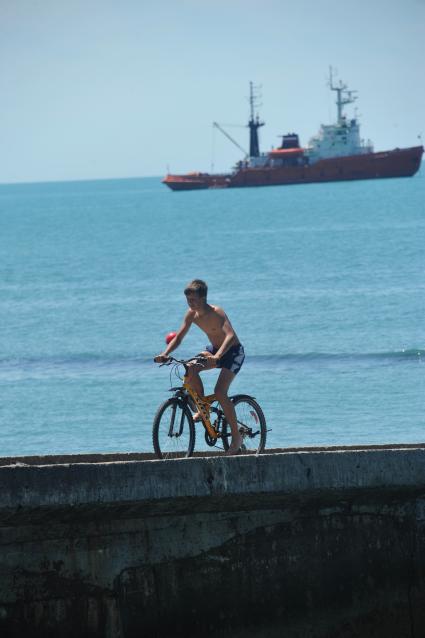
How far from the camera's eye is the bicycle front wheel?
8.79 m

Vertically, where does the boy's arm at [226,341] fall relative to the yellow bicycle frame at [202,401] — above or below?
above

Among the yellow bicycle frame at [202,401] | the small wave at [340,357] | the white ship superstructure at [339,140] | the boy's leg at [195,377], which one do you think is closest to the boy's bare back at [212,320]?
the boy's leg at [195,377]

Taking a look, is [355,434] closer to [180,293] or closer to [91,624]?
[91,624]

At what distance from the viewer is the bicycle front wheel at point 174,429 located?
346 inches

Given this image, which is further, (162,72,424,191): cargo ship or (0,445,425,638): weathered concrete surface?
(162,72,424,191): cargo ship

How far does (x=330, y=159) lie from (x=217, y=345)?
123464mm

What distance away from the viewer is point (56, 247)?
236ft

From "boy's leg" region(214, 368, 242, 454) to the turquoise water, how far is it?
7371mm

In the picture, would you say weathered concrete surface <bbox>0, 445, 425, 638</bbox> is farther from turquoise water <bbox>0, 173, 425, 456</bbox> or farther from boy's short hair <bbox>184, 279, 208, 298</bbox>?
turquoise water <bbox>0, 173, 425, 456</bbox>

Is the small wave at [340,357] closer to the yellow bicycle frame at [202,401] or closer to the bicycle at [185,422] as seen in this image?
the bicycle at [185,422]

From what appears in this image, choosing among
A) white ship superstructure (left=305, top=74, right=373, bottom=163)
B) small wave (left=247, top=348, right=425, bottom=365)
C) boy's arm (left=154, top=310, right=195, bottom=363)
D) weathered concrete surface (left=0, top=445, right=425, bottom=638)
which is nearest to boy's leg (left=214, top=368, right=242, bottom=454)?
boy's arm (left=154, top=310, right=195, bottom=363)

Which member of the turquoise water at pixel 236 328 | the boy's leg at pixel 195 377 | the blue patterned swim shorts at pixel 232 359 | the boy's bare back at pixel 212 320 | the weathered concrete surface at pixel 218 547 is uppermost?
the boy's bare back at pixel 212 320

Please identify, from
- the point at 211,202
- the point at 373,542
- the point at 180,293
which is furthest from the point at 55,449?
the point at 211,202

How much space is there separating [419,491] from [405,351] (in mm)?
19067
